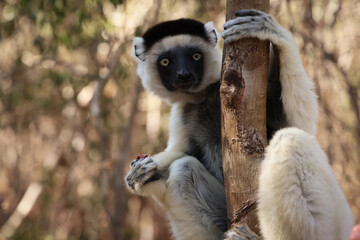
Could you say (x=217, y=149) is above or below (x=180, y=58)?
below

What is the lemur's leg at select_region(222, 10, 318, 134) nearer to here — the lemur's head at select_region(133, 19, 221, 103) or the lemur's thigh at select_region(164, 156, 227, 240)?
the lemur's thigh at select_region(164, 156, 227, 240)

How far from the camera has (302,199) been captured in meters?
2.31

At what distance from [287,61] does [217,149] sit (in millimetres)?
952

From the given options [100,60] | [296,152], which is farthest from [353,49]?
[296,152]

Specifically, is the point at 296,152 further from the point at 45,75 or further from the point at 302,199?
the point at 45,75

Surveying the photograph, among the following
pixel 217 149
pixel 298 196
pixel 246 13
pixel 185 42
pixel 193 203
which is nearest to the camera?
pixel 298 196

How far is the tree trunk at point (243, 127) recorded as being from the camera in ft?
8.18

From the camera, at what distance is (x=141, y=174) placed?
3252 mm

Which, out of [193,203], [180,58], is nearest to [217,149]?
[193,203]

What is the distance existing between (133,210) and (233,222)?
6723mm

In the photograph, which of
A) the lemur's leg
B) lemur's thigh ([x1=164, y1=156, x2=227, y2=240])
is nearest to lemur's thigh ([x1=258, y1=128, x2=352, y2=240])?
the lemur's leg

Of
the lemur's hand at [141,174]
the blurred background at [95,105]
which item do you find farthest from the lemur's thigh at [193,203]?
the blurred background at [95,105]

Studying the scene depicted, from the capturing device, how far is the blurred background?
6113 millimetres

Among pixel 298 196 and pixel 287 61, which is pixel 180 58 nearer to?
pixel 287 61
